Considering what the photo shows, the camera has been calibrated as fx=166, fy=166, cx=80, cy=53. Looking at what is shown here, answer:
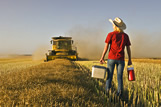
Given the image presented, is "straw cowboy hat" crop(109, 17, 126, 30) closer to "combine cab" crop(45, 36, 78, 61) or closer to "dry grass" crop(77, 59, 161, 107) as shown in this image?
"dry grass" crop(77, 59, 161, 107)

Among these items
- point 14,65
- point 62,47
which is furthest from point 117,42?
point 62,47

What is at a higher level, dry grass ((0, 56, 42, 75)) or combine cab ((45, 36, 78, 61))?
combine cab ((45, 36, 78, 61))

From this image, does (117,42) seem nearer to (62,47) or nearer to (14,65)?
(14,65)

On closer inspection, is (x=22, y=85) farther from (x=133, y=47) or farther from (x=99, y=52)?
(x=133, y=47)

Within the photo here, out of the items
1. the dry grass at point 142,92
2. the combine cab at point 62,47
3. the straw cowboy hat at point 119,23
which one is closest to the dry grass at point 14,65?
the combine cab at point 62,47

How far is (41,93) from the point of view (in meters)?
3.16

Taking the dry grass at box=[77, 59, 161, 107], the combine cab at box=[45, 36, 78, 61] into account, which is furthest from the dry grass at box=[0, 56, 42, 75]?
the dry grass at box=[77, 59, 161, 107]

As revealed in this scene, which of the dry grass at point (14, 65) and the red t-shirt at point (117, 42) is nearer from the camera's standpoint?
the red t-shirt at point (117, 42)

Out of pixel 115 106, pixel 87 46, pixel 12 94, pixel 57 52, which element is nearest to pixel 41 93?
pixel 12 94

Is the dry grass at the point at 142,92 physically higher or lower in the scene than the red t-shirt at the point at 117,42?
lower

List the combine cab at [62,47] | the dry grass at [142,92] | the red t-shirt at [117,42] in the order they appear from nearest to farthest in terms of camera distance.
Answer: the dry grass at [142,92]
the red t-shirt at [117,42]
the combine cab at [62,47]

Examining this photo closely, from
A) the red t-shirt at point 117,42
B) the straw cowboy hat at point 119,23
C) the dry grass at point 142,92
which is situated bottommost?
the dry grass at point 142,92

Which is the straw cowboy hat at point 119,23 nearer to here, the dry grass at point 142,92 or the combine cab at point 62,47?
the dry grass at point 142,92

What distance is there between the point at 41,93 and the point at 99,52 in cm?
3126
